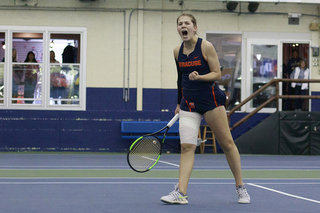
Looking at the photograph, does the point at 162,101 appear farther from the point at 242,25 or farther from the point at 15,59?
the point at 15,59

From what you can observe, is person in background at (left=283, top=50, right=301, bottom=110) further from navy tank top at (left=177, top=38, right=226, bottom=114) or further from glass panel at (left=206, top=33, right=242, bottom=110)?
navy tank top at (left=177, top=38, right=226, bottom=114)

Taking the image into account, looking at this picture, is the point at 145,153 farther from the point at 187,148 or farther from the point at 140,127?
the point at 140,127

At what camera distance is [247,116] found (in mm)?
14906

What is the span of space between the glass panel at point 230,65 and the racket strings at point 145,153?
10502mm

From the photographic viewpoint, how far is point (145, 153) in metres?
5.77

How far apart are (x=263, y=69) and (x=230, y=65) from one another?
1.11 meters

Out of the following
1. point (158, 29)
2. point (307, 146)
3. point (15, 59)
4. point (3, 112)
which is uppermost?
point (158, 29)

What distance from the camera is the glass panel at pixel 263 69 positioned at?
16250 millimetres
